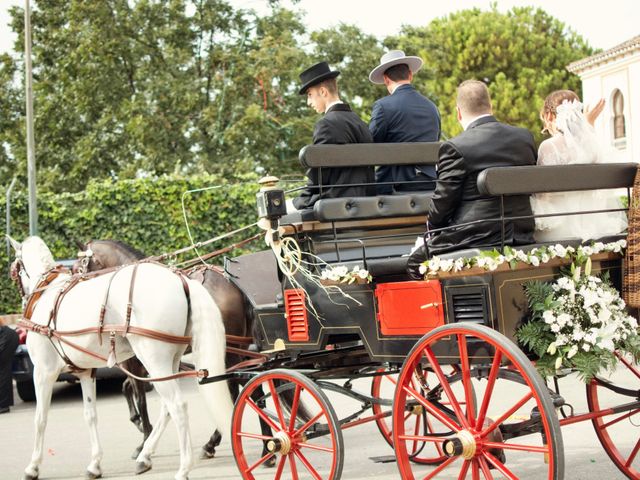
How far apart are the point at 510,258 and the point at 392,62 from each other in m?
2.78

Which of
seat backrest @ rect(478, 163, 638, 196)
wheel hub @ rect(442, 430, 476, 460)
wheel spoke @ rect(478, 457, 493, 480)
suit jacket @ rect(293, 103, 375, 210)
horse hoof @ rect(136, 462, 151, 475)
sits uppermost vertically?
suit jacket @ rect(293, 103, 375, 210)

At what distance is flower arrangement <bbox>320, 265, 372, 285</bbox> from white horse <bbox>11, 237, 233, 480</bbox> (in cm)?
129

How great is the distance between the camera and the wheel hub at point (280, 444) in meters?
5.14

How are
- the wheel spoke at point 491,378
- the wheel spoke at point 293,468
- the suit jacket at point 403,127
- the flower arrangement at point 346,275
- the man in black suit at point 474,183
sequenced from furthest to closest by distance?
1. the suit jacket at point 403,127
2. the wheel spoke at point 293,468
3. the flower arrangement at point 346,275
4. the man in black suit at point 474,183
5. the wheel spoke at point 491,378

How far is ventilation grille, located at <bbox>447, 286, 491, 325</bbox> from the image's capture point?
4.26m

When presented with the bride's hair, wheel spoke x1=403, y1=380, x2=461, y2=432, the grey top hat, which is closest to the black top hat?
the grey top hat

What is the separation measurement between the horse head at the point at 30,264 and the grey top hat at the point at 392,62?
312 cm

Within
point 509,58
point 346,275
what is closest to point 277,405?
point 346,275

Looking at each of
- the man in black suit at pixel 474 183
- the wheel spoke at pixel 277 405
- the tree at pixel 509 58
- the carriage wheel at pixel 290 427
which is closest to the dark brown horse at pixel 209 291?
the carriage wheel at pixel 290 427

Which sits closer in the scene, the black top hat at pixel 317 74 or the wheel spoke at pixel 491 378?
the wheel spoke at pixel 491 378

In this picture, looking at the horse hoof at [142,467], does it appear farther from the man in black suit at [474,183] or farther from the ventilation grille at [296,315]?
the man in black suit at [474,183]

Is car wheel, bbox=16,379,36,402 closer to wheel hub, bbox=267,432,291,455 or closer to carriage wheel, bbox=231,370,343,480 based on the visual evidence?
carriage wheel, bbox=231,370,343,480

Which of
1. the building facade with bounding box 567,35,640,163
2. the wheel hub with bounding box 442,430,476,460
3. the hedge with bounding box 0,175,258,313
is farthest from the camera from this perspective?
the building facade with bounding box 567,35,640,163

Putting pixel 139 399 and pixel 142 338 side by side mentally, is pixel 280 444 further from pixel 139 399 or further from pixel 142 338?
pixel 139 399
